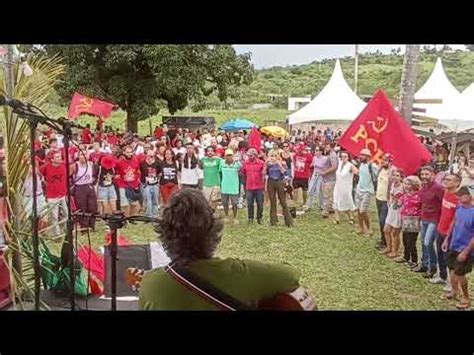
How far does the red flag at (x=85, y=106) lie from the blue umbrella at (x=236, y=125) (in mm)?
614

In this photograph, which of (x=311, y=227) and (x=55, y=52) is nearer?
(x=55, y=52)

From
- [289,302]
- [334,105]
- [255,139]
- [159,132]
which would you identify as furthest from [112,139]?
[289,302]

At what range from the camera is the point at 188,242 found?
135cm

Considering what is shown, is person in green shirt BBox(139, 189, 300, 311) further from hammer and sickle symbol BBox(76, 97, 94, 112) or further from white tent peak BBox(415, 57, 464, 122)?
white tent peak BBox(415, 57, 464, 122)

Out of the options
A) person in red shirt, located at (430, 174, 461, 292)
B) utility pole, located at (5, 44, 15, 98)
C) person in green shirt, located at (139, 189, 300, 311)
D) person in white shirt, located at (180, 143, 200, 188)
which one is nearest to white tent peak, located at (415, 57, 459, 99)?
person in red shirt, located at (430, 174, 461, 292)

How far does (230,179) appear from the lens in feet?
10.4

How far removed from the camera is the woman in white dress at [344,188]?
325 centimetres

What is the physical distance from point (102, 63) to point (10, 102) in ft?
1.84

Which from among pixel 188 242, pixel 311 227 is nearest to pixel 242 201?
pixel 311 227

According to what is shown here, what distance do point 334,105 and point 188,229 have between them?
1.64 m

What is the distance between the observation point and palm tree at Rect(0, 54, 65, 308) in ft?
8.74
